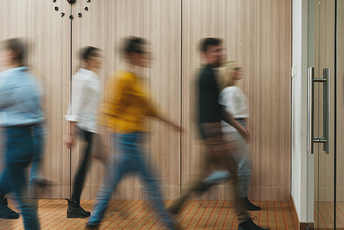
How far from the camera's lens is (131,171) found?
2.43 m

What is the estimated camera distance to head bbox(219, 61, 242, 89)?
327cm

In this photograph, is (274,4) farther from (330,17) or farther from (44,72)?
(44,72)

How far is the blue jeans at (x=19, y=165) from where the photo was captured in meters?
2.10

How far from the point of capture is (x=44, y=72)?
13.1 feet

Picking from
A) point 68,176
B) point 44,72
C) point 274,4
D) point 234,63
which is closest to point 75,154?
point 68,176

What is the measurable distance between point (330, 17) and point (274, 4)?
1.89 m

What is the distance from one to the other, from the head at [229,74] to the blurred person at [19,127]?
1.73 metres

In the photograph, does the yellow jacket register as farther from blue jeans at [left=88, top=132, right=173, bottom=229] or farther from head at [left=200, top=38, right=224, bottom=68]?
head at [left=200, top=38, right=224, bottom=68]

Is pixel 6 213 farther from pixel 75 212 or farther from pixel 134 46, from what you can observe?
pixel 134 46

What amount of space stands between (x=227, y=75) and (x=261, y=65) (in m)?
0.63

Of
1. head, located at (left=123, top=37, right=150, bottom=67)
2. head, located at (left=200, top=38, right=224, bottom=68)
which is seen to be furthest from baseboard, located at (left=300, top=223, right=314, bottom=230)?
head, located at (left=123, top=37, right=150, bottom=67)

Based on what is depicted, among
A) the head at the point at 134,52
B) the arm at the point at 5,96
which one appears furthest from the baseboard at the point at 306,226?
the arm at the point at 5,96

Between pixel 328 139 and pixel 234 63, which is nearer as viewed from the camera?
pixel 328 139

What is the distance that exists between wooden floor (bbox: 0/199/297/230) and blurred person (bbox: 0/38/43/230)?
957 mm
